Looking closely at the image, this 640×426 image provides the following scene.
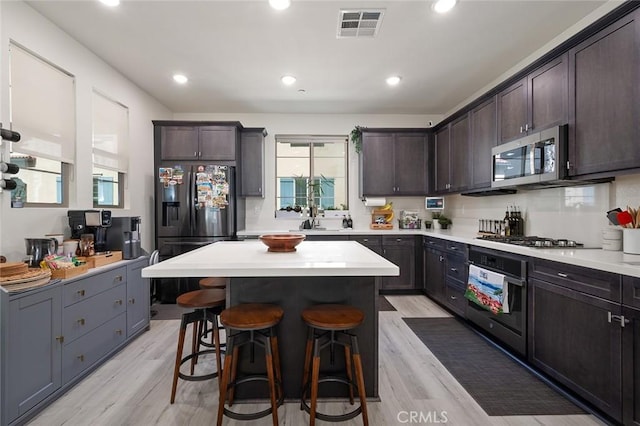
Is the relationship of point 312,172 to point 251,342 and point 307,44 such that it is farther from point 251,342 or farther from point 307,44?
point 251,342

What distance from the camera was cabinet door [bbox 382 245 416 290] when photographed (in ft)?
14.4

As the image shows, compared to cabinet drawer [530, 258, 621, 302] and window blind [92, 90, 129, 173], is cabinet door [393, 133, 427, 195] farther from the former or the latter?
window blind [92, 90, 129, 173]

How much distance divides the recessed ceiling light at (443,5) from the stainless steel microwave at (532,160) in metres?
1.29

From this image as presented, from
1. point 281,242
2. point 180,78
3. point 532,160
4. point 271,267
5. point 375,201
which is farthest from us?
point 375,201

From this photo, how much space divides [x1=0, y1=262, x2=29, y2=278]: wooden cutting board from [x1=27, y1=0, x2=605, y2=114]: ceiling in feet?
6.85

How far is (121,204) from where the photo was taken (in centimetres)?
369

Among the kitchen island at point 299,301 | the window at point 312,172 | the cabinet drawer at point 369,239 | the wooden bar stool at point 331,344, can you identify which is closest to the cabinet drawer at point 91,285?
the kitchen island at point 299,301

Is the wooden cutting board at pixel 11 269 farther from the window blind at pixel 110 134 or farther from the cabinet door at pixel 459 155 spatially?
the cabinet door at pixel 459 155

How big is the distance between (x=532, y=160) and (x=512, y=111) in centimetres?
65

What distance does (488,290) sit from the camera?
2.69 meters

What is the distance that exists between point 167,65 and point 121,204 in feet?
5.88

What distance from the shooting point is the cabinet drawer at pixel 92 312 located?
2090mm

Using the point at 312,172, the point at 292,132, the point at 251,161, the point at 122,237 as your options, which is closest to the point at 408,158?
the point at 312,172

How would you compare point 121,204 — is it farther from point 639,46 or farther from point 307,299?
Result: point 639,46
